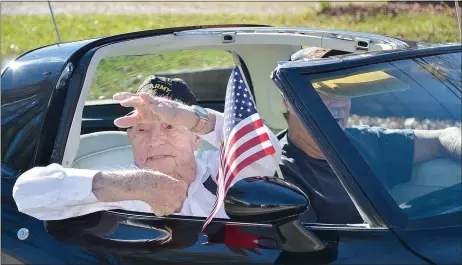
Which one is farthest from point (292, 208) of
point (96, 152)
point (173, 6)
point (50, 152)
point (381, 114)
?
point (173, 6)

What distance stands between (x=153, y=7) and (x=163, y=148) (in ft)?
31.6

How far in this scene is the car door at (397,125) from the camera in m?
2.23

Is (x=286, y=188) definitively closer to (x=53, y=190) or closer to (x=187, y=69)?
(x=53, y=190)

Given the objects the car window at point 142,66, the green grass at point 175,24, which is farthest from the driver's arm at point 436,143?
the green grass at point 175,24

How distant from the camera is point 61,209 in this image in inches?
96.7

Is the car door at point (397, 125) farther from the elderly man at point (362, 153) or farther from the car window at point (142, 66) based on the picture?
the car window at point (142, 66)

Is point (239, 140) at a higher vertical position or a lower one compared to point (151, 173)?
higher

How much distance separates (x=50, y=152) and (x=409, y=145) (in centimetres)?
125

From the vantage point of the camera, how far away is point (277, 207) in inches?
85.4

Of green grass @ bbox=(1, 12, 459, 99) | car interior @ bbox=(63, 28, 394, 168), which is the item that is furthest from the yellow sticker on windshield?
green grass @ bbox=(1, 12, 459, 99)

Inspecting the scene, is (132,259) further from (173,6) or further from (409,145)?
(173,6)

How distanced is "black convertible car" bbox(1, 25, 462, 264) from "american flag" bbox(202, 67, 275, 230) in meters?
0.08

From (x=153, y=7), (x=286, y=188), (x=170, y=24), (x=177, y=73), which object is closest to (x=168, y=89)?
(x=286, y=188)

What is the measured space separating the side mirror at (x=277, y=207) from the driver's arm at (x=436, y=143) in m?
0.50
